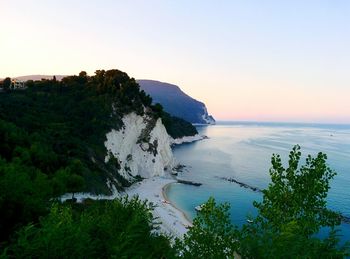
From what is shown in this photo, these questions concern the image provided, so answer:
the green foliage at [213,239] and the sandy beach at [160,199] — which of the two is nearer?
the green foliage at [213,239]

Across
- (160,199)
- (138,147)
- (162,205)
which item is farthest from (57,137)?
(138,147)

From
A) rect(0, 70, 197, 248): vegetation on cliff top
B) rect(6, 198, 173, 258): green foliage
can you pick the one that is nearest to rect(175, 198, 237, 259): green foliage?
rect(6, 198, 173, 258): green foliage

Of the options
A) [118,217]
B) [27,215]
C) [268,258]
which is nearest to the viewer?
[268,258]

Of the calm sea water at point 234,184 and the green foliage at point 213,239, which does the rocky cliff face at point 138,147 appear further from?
the green foliage at point 213,239

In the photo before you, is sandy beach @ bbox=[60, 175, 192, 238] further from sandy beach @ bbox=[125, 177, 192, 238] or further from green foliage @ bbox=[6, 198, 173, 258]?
green foliage @ bbox=[6, 198, 173, 258]

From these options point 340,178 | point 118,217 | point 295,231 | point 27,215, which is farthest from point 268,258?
point 340,178

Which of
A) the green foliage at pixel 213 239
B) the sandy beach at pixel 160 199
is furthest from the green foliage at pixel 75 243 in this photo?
the sandy beach at pixel 160 199

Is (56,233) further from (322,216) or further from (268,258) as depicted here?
(322,216)
